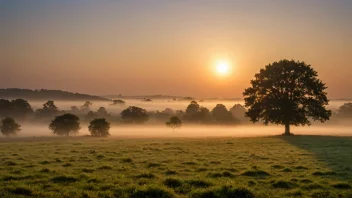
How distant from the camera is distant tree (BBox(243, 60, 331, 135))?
67.4 m

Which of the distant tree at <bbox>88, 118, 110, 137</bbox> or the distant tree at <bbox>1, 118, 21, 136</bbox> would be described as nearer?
the distant tree at <bbox>88, 118, 110, 137</bbox>

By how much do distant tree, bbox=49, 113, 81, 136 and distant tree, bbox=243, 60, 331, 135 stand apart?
58.9 meters

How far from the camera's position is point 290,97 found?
68.6 m

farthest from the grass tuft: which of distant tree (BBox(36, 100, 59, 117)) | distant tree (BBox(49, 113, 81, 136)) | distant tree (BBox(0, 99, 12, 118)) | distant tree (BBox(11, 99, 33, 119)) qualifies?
distant tree (BBox(36, 100, 59, 117))

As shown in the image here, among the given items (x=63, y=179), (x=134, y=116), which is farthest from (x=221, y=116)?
(x=63, y=179)

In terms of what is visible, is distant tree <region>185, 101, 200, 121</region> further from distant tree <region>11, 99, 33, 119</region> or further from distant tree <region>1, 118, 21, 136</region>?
distant tree <region>1, 118, 21, 136</region>

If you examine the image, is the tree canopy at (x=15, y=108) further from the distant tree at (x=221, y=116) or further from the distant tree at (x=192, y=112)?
the distant tree at (x=221, y=116)

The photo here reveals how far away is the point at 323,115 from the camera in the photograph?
6712 cm

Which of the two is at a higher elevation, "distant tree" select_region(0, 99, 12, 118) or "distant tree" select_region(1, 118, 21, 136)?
"distant tree" select_region(0, 99, 12, 118)

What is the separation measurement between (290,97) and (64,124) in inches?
2714

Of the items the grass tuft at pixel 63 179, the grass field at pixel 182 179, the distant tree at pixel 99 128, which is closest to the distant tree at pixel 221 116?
the distant tree at pixel 99 128

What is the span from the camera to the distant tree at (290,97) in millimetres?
67375

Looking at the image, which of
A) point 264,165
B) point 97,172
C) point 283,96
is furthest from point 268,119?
point 97,172

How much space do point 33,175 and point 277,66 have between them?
5831cm
